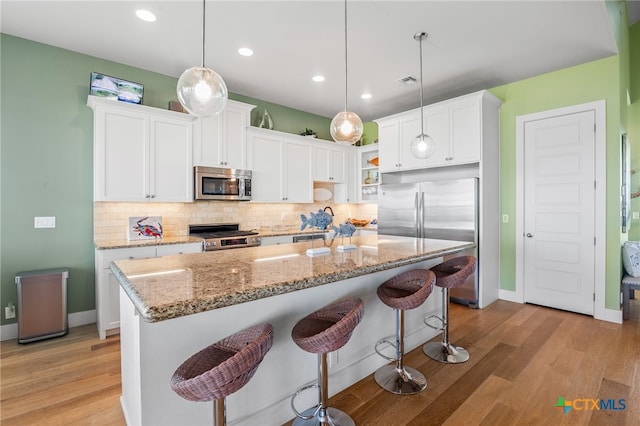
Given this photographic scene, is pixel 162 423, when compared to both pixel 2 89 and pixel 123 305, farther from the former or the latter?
pixel 2 89

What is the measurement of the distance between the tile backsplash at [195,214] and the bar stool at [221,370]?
2.82m

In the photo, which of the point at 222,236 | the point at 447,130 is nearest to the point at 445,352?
the point at 222,236

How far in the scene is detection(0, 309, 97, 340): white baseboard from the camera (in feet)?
9.93

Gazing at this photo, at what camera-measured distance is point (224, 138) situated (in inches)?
161

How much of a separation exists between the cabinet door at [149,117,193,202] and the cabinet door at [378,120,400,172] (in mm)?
2797

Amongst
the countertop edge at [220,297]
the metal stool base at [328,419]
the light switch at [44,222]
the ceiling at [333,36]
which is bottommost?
the metal stool base at [328,419]

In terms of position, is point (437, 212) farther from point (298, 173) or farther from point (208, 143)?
point (208, 143)

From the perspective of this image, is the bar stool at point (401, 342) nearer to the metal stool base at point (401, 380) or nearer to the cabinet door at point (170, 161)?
the metal stool base at point (401, 380)

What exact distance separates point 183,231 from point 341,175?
2.78 m

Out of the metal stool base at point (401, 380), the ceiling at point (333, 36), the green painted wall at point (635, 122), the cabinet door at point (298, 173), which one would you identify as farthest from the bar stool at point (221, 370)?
the green painted wall at point (635, 122)

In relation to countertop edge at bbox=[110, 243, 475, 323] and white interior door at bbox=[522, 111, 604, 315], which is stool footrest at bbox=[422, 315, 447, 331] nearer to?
countertop edge at bbox=[110, 243, 475, 323]

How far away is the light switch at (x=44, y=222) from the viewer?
3.17 m

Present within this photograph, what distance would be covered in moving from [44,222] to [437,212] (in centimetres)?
445

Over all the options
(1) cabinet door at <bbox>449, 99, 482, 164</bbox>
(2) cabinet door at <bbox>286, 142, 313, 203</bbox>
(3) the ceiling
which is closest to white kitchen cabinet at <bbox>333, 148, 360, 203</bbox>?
(2) cabinet door at <bbox>286, 142, 313, 203</bbox>
